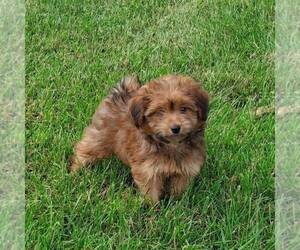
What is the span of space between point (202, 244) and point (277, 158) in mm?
1008

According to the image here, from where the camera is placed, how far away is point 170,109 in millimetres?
4191

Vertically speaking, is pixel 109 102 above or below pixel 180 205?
above

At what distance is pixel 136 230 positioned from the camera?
4.36m

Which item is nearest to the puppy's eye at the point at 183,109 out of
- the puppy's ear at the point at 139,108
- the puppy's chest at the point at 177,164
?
the puppy's ear at the point at 139,108

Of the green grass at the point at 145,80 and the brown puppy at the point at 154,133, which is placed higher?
the brown puppy at the point at 154,133

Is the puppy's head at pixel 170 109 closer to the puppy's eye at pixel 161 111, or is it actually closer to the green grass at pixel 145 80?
the puppy's eye at pixel 161 111

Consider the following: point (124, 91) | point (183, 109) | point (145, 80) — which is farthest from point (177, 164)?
point (145, 80)

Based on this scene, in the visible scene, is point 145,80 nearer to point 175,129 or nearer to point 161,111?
point 161,111

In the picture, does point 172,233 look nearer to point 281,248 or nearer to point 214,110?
point 281,248

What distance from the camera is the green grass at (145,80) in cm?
430

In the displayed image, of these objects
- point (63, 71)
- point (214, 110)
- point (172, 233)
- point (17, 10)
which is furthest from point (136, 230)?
point (17, 10)

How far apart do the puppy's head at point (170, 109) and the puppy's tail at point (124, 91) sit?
496 millimetres

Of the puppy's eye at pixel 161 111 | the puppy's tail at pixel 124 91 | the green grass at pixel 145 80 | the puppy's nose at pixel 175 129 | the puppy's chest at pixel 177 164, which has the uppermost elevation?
the puppy's eye at pixel 161 111

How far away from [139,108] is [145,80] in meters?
1.91
